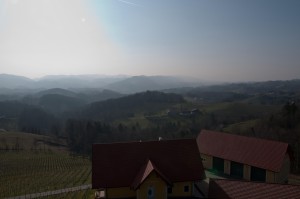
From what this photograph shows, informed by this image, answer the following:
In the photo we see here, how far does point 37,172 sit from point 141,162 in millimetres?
32349

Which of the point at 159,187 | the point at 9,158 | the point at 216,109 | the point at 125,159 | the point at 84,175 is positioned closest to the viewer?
the point at 159,187

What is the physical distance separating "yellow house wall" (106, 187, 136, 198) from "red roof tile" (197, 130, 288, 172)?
559 inches

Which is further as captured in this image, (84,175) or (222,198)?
(84,175)

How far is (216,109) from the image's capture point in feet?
495

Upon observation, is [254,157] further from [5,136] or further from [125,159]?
[5,136]

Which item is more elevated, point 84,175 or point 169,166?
point 169,166

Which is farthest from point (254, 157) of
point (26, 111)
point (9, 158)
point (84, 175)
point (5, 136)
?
point (26, 111)

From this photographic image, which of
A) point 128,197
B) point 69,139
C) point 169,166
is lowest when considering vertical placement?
point 69,139

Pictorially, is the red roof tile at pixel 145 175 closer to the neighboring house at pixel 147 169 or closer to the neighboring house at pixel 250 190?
the neighboring house at pixel 147 169

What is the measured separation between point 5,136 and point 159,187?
80.1m

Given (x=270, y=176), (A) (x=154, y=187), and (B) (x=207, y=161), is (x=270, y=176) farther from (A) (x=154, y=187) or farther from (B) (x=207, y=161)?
(A) (x=154, y=187)

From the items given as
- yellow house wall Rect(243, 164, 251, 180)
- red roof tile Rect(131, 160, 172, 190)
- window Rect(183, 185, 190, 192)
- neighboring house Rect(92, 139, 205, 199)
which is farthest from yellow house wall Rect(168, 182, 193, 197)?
yellow house wall Rect(243, 164, 251, 180)

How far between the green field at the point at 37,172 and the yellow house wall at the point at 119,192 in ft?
19.4

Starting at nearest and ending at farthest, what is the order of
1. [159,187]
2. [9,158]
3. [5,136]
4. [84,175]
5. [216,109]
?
[159,187], [84,175], [9,158], [5,136], [216,109]
